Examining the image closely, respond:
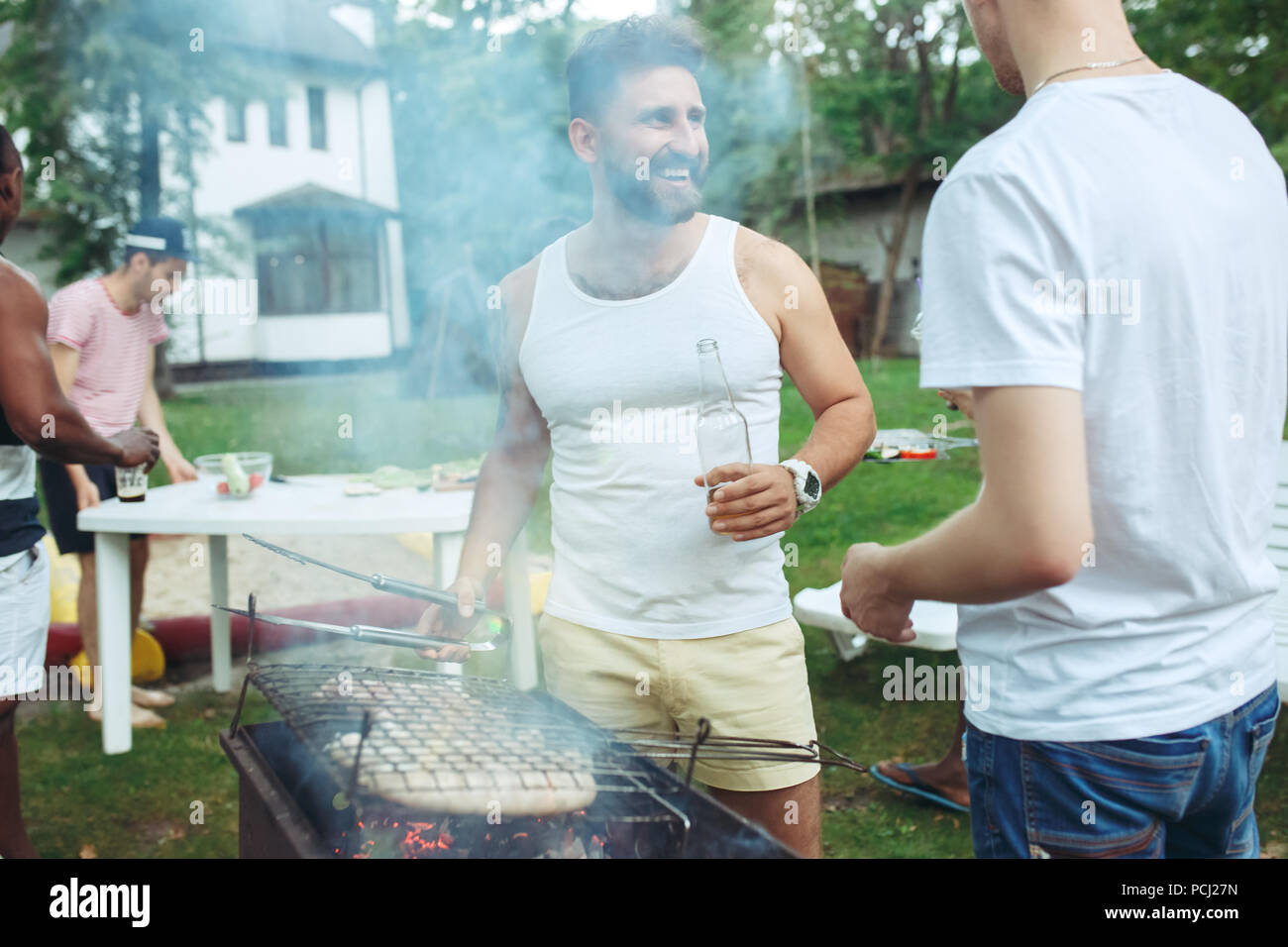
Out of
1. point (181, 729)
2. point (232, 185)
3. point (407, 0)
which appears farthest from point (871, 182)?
point (181, 729)

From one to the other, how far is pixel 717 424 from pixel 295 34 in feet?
79.5

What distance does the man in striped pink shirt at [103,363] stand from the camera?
4.64 metres

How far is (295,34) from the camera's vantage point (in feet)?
74.3

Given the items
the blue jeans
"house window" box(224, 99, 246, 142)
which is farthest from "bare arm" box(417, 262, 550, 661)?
"house window" box(224, 99, 246, 142)

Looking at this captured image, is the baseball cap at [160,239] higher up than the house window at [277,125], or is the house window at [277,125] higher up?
the house window at [277,125]

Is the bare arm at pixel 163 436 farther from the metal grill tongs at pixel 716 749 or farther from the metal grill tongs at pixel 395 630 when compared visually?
the metal grill tongs at pixel 716 749

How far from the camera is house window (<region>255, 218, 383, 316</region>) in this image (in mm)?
24078

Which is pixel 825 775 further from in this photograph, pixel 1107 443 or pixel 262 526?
A: pixel 1107 443

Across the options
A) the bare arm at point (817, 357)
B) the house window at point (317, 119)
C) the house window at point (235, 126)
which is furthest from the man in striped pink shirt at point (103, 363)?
the house window at point (317, 119)

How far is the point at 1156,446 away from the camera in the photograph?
130cm

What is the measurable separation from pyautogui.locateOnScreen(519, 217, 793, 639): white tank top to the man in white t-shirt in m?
0.75

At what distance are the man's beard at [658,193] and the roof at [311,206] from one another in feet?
71.7
